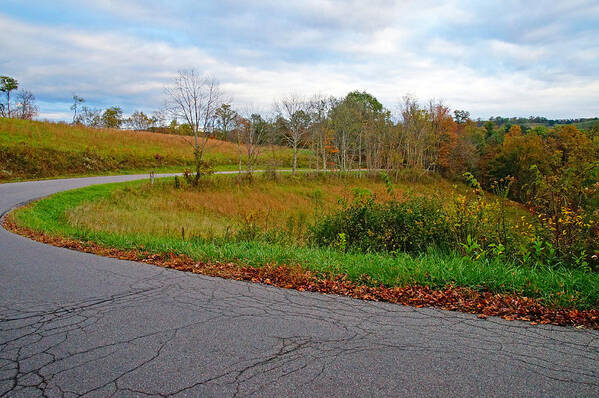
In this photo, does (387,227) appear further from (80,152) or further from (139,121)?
(139,121)

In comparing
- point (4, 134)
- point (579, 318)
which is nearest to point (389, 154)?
point (4, 134)

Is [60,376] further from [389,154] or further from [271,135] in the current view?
[389,154]

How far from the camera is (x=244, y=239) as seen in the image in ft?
35.3

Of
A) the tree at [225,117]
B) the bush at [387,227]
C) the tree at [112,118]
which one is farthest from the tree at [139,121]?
the bush at [387,227]

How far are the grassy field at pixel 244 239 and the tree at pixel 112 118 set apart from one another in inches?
2016

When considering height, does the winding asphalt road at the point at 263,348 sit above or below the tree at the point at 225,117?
below

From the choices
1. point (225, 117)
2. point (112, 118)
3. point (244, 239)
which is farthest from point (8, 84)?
point (244, 239)

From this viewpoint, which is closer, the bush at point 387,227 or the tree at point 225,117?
the bush at point 387,227

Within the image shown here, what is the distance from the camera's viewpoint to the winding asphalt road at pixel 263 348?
304cm

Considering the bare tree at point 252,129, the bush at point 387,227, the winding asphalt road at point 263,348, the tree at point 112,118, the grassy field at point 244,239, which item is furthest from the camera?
the tree at point 112,118

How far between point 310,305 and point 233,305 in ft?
3.35

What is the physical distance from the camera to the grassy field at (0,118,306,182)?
27172mm

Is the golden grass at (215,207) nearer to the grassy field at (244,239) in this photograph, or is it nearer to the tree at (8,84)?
the grassy field at (244,239)

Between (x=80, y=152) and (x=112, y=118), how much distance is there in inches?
1649
